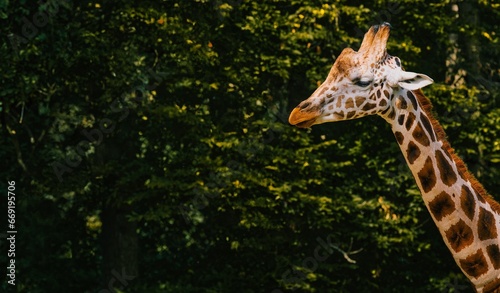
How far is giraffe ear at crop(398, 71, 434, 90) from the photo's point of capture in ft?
28.2

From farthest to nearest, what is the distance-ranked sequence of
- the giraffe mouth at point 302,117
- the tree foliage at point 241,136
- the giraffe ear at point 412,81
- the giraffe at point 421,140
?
the tree foliage at point 241,136, the giraffe at point 421,140, the giraffe ear at point 412,81, the giraffe mouth at point 302,117

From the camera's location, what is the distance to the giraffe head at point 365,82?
28.9ft

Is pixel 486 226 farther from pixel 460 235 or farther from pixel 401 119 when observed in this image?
pixel 401 119

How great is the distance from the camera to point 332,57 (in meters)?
20.8

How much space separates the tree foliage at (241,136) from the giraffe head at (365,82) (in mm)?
10381

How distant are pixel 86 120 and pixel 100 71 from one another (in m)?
0.94

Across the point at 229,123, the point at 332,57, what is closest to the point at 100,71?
the point at 229,123

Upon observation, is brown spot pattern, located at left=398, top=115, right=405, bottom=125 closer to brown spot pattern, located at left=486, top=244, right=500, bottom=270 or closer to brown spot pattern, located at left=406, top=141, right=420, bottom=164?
brown spot pattern, located at left=406, top=141, right=420, bottom=164

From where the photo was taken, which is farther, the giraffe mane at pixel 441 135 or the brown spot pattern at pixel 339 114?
the giraffe mane at pixel 441 135

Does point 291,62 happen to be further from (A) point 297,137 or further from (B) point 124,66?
(B) point 124,66

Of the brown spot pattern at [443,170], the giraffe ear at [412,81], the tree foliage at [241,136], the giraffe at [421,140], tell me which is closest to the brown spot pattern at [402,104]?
the giraffe at [421,140]

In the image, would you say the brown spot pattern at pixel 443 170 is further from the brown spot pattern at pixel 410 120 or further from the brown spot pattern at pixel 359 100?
the brown spot pattern at pixel 359 100

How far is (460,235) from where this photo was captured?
9.03 metres

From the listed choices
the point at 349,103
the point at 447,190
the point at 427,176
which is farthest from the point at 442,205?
the point at 349,103
